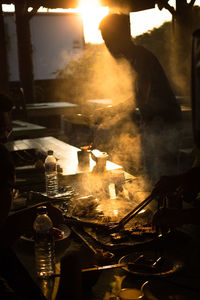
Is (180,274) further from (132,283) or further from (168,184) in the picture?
(168,184)

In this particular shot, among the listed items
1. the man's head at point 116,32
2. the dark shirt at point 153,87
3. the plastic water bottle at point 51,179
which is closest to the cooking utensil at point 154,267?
the plastic water bottle at point 51,179

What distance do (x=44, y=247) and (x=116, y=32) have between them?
3646mm

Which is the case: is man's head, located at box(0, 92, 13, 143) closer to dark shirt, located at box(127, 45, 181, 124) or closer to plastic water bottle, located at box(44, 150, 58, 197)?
plastic water bottle, located at box(44, 150, 58, 197)

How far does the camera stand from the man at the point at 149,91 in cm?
533

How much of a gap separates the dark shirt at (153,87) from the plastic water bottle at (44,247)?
343 centimetres

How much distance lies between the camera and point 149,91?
216 inches

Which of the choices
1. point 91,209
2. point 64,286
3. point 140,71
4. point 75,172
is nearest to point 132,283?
point 64,286

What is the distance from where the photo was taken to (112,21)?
5242 millimetres

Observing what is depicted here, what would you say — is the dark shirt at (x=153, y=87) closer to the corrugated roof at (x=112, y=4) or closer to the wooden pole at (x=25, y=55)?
the corrugated roof at (x=112, y=4)

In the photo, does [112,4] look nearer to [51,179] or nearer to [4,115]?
[51,179]

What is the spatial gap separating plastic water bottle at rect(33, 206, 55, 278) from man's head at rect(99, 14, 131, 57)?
3.46 meters

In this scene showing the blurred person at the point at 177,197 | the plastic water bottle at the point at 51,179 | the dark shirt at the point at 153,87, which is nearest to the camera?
the blurred person at the point at 177,197

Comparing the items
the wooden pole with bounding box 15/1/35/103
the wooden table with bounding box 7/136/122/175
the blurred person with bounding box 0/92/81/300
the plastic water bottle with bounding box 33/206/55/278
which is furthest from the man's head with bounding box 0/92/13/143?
the wooden pole with bounding box 15/1/35/103

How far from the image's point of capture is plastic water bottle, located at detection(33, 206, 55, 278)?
7.30 feet
